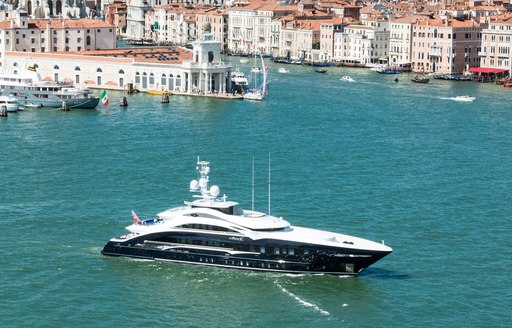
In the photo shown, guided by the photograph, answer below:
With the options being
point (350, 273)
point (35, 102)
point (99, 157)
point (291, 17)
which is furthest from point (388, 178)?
point (291, 17)

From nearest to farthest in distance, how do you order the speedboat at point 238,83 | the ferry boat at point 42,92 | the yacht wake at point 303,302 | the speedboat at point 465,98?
the yacht wake at point 303,302 < the ferry boat at point 42,92 < the speedboat at point 465,98 < the speedboat at point 238,83

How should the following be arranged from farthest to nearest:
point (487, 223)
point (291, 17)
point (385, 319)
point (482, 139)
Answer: point (291, 17) → point (482, 139) → point (487, 223) → point (385, 319)

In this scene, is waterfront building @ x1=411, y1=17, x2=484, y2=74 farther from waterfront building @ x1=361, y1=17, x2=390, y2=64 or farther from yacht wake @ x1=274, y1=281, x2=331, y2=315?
Answer: yacht wake @ x1=274, y1=281, x2=331, y2=315

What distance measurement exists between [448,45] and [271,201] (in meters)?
32.0

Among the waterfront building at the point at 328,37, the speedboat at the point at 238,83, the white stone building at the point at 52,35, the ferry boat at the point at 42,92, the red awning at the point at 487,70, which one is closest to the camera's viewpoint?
the ferry boat at the point at 42,92

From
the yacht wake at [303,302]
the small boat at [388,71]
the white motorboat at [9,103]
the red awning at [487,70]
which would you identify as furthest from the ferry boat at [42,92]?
the yacht wake at [303,302]

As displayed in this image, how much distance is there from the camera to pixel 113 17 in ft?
255

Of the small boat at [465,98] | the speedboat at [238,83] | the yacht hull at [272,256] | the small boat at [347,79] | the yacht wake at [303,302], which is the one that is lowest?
the yacht wake at [303,302]

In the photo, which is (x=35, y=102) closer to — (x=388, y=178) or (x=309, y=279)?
(x=388, y=178)

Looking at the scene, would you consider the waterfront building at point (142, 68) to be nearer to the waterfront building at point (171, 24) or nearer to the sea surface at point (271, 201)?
the sea surface at point (271, 201)

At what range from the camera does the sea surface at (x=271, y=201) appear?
1809 centimetres

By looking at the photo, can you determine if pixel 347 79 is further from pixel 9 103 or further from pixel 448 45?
pixel 9 103

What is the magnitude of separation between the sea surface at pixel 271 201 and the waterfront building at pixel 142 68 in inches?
73.0

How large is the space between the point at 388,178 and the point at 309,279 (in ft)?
28.5
